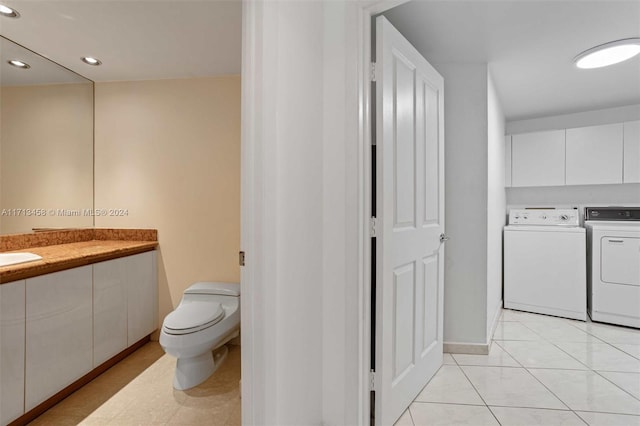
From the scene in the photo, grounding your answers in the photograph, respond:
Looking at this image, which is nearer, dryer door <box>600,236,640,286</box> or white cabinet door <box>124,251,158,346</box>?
white cabinet door <box>124,251,158,346</box>

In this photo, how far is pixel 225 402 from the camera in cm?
195

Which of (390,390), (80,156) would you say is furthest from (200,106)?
(390,390)

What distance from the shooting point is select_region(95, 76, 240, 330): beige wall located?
279 cm

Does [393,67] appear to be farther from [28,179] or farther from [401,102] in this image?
[28,179]

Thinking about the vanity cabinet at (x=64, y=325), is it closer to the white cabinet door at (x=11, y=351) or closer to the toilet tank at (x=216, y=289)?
the white cabinet door at (x=11, y=351)

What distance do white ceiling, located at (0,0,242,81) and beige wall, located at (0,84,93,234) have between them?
313 millimetres

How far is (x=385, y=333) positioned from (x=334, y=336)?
10.1 inches

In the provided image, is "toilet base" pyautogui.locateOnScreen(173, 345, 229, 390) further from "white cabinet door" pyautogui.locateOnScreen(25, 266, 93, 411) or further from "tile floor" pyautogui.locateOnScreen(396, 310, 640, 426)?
"tile floor" pyautogui.locateOnScreen(396, 310, 640, 426)

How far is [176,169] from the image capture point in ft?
9.27

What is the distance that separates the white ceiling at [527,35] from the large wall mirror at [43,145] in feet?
8.10

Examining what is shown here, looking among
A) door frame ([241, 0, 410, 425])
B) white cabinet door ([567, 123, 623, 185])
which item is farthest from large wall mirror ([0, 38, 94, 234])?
white cabinet door ([567, 123, 623, 185])

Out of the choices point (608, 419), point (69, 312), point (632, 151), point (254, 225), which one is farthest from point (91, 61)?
point (632, 151)

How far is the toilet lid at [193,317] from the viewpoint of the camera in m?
2.03

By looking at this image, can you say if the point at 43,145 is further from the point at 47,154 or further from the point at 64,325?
the point at 64,325
